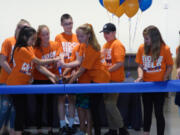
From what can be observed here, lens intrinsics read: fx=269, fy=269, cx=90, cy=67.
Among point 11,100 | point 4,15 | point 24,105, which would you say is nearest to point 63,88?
point 24,105

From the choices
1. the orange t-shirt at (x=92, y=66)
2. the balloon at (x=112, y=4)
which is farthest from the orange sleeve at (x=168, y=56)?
the balloon at (x=112, y=4)

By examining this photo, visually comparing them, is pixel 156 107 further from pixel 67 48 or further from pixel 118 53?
pixel 67 48

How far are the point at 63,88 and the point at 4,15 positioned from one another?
3.83 meters

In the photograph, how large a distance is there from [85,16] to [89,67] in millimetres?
3323

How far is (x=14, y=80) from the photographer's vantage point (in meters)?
2.42

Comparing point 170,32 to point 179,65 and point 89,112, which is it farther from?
point 89,112

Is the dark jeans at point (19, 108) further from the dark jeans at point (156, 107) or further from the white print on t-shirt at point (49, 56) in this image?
the dark jeans at point (156, 107)

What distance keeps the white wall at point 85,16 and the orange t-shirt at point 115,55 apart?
2680 mm

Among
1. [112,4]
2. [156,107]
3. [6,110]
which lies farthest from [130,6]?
[6,110]

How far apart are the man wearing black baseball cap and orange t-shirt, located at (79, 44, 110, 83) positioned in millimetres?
182

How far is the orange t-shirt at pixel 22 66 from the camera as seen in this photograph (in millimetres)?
2363

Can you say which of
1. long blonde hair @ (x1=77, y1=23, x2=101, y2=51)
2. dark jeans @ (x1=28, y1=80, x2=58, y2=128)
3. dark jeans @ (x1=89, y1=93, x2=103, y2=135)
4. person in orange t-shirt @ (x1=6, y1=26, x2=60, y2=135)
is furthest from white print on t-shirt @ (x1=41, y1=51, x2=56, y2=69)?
dark jeans @ (x1=89, y1=93, x2=103, y2=135)

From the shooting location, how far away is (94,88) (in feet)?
7.18

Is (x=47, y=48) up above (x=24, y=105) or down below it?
above
